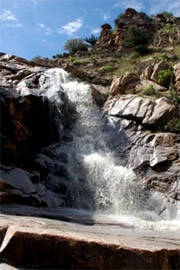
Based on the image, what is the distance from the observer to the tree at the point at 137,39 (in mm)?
28422

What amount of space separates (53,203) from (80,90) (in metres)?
8.47

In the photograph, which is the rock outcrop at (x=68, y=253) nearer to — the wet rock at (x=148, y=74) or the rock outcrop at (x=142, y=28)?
the wet rock at (x=148, y=74)

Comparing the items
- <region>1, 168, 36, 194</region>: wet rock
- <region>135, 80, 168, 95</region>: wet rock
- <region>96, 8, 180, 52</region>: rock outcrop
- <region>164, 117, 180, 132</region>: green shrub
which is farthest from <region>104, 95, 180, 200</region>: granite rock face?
<region>96, 8, 180, 52</region>: rock outcrop

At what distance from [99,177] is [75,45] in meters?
25.6

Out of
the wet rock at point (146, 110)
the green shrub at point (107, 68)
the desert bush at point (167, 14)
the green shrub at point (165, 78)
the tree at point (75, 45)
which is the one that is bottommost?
the wet rock at point (146, 110)

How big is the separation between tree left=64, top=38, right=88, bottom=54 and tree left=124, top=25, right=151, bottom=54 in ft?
18.6

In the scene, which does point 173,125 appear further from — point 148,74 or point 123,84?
point 148,74

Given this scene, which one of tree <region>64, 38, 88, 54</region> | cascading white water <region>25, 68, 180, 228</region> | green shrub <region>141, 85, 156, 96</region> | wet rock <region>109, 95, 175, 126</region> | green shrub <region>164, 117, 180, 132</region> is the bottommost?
cascading white water <region>25, 68, 180, 228</region>

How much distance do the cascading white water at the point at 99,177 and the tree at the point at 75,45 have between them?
1891 cm

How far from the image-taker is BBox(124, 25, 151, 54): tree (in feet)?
93.2

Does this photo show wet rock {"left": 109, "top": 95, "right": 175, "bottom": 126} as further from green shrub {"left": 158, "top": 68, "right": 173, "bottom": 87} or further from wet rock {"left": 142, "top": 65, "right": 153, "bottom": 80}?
wet rock {"left": 142, "top": 65, "right": 153, "bottom": 80}

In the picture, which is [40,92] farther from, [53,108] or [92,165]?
[92,165]

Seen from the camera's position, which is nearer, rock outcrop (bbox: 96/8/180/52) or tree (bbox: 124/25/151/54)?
tree (bbox: 124/25/151/54)

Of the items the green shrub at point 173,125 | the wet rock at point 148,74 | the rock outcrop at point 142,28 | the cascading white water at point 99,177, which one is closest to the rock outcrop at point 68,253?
the cascading white water at point 99,177
